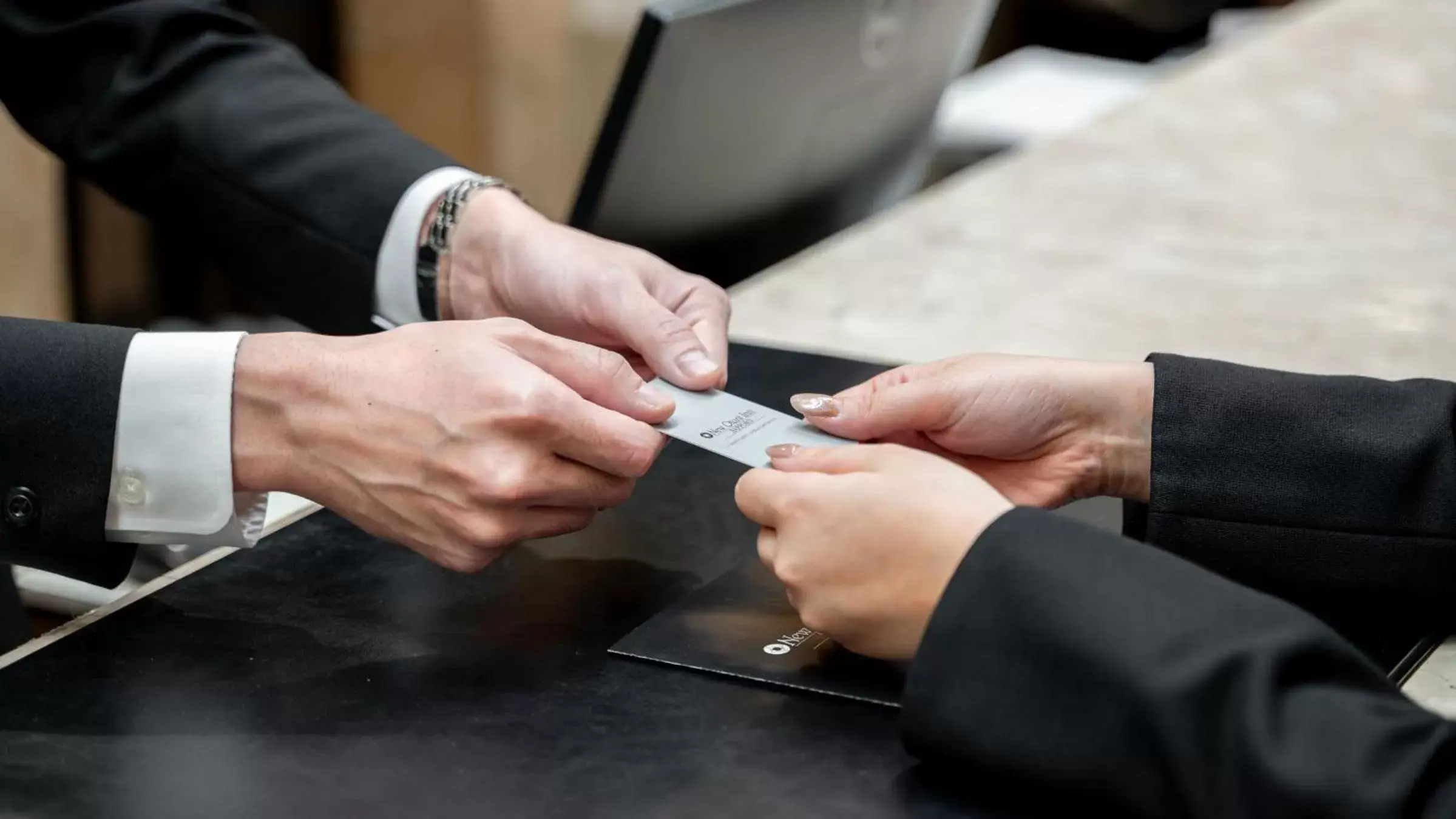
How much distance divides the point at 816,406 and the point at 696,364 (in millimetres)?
103

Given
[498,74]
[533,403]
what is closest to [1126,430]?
[533,403]

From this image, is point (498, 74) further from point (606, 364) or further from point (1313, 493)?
point (1313, 493)

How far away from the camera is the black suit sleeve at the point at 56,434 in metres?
0.95

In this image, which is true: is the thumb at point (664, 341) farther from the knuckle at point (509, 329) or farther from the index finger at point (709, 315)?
the knuckle at point (509, 329)

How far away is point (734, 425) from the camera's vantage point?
1002 millimetres

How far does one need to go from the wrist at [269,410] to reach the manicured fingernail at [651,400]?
20 centimetres

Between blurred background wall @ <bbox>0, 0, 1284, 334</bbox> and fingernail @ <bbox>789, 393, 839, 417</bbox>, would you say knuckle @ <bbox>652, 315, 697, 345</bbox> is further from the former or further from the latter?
blurred background wall @ <bbox>0, 0, 1284, 334</bbox>

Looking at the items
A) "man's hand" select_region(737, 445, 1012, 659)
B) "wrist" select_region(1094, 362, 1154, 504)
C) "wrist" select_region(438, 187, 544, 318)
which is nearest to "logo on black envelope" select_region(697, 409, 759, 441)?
"man's hand" select_region(737, 445, 1012, 659)

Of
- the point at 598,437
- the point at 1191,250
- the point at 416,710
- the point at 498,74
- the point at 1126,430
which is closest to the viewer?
the point at 416,710

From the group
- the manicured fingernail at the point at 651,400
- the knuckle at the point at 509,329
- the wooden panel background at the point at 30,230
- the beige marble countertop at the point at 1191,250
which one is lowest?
the wooden panel background at the point at 30,230

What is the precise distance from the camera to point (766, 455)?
0.95 metres

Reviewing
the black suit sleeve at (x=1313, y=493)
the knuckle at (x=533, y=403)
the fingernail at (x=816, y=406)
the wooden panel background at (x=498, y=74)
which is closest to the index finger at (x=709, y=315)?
the fingernail at (x=816, y=406)

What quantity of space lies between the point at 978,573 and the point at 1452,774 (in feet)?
0.77

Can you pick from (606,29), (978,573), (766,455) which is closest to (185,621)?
(766,455)
